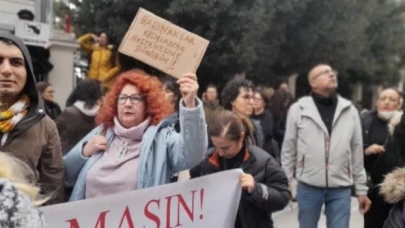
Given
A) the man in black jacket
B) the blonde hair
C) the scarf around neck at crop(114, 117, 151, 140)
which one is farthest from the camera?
the man in black jacket

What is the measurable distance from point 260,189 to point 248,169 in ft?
0.77

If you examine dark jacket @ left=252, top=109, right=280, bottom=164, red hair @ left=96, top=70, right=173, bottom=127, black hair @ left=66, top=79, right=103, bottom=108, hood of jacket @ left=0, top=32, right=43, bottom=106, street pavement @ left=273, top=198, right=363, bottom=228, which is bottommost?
street pavement @ left=273, top=198, right=363, bottom=228

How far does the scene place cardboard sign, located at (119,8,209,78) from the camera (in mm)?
3590

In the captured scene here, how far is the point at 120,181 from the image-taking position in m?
3.48

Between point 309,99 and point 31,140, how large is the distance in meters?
3.22

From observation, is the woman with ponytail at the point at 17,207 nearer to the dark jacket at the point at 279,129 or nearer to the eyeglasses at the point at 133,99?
the eyeglasses at the point at 133,99

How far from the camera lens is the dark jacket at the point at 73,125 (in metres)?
6.27

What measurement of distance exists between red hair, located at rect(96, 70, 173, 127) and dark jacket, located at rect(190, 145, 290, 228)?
0.54 m

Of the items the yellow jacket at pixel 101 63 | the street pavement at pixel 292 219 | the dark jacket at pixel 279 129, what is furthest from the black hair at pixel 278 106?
the yellow jacket at pixel 101 63

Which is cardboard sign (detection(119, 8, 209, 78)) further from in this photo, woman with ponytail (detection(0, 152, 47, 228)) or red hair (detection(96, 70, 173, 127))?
woman with ponytail (detection(0, 152, 47, 228))

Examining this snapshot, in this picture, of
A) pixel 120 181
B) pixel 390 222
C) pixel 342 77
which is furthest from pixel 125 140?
pixel 342 77

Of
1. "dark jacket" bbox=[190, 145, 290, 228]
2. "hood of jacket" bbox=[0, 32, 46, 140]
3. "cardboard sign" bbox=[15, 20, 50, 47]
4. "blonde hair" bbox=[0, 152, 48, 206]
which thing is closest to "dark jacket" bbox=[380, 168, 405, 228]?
"dark jacket" bbox=[190, 145, 290, 228]

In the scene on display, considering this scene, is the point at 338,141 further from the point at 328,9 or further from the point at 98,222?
the point at 328,9

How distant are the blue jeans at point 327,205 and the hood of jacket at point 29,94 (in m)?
3.19
